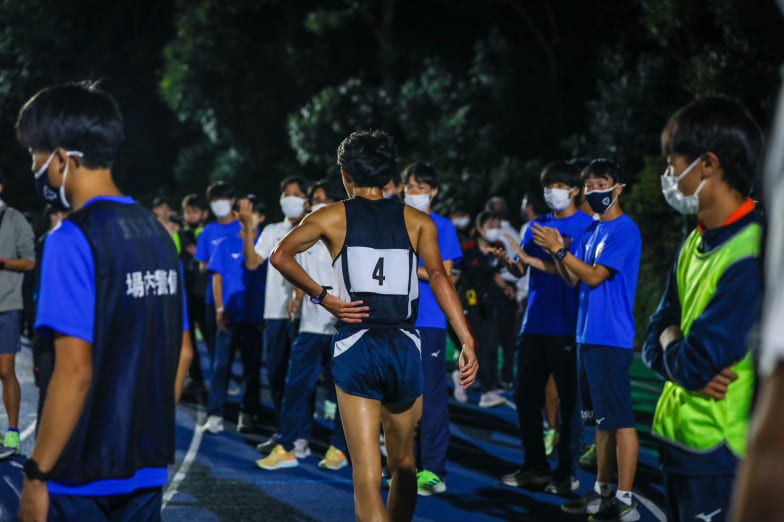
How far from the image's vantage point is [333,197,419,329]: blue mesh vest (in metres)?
5.25

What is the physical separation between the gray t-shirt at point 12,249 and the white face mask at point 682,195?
6586 mm

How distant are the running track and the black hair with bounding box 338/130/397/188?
2.65 meters

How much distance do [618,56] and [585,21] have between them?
5606 millimetres

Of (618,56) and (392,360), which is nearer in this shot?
(392,360)

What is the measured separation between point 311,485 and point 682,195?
5100 millimetres

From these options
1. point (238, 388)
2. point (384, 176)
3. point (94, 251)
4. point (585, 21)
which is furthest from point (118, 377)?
point (585, 21)

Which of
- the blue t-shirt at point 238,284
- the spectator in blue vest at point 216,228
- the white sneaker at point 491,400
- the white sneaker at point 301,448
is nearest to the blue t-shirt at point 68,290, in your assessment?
the white sneaker at point 301,448

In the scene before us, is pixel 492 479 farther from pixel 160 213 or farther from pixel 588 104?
pixel 588 104

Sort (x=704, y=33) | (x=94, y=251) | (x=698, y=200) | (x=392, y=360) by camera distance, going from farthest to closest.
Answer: (x=704, y=33) → (x=392, y=360) → (x=698, y=200) → (x=94, y=251)

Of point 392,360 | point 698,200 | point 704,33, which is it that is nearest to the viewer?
point 698,200

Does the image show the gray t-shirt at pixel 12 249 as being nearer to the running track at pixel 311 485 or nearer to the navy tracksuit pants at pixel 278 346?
the running track at pixel 311 485

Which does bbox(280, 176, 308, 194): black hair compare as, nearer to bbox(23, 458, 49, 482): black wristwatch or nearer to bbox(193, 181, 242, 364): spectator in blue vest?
bbox(193, 181, 242, 364): spectator in blue vest

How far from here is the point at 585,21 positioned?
1134 inches

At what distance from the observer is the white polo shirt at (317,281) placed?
27.3 feet
